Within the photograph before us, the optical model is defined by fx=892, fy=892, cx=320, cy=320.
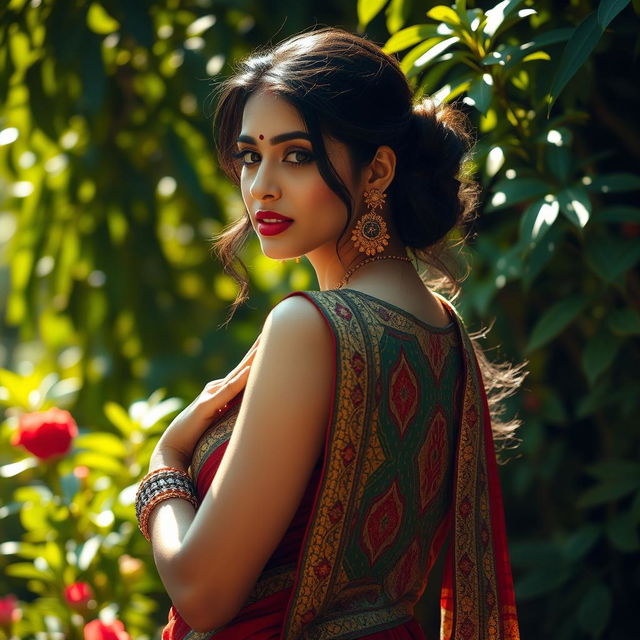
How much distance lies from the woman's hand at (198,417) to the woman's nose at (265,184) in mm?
227

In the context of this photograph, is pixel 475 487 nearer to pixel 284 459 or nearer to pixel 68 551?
pixel 284 459

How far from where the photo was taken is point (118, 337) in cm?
331

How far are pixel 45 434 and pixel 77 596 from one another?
0.38 meters

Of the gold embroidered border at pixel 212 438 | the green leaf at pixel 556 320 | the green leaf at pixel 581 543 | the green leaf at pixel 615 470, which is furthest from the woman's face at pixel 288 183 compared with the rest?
the green leaf at pixel 581 543

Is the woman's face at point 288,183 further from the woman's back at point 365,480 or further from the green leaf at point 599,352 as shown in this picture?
the green leaf at point 599,352

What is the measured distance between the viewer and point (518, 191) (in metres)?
1.72

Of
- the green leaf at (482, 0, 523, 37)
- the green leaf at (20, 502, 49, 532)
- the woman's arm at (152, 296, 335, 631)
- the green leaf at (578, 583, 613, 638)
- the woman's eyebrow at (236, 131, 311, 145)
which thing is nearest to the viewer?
the woman's arm at (152, 296, 335, 631)

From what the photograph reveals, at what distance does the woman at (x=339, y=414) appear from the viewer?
1159mm

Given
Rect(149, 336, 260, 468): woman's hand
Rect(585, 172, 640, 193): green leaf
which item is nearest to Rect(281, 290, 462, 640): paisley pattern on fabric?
Rect(149, 336, 260, 468): woman's hand

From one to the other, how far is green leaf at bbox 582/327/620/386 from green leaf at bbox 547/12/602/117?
72 cm

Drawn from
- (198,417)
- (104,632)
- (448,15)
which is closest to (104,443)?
(104,632)

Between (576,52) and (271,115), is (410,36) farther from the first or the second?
(271,115)

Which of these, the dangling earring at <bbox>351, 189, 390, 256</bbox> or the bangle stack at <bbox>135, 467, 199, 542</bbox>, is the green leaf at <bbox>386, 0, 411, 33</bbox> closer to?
the dangling earring at <bbox>351, 189, 390, 256</bbox>

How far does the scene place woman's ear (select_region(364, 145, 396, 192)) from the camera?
1354 millimetres
